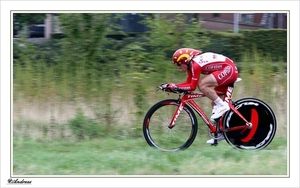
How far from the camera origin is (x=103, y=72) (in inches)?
451

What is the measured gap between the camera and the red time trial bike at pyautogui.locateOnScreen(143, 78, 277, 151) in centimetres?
919

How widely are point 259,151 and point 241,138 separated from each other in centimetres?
34

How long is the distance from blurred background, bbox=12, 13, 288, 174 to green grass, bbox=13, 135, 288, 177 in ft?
1.78

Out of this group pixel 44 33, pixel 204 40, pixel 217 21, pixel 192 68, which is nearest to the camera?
pixel 192 68

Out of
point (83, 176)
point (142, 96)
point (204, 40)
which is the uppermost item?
point (204, 40)

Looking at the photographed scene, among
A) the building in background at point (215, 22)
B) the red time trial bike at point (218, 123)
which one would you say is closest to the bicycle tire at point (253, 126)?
the red time trial bike at point (218, 123)

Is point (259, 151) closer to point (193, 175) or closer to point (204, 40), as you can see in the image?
point (193, 175)

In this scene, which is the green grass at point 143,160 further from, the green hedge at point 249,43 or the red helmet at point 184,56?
the green hedge at point 249,43

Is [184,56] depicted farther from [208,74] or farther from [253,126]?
[253,126]

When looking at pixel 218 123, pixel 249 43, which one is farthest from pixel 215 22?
pixel 218 123

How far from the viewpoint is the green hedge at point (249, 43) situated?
12508 millimetres

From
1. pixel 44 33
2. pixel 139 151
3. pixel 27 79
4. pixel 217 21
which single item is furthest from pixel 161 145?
pixel 217 21

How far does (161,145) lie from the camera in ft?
30.8

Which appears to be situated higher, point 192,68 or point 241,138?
point 192,68
